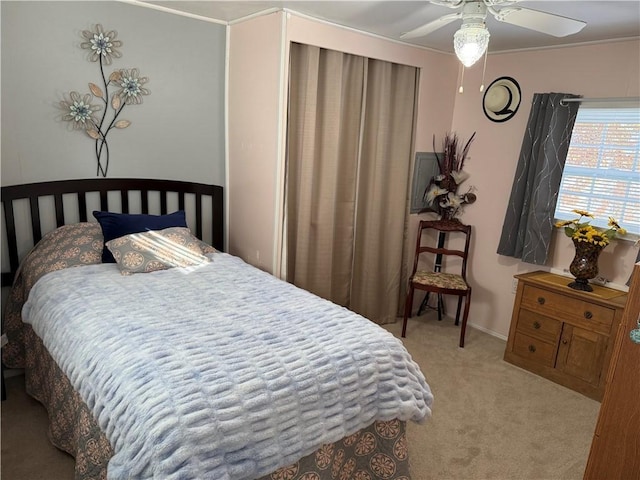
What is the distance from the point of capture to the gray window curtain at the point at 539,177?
10.8 feet

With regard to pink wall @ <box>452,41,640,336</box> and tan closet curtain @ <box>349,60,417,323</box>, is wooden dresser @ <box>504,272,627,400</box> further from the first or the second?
tan closet curtain @ <box>349,60,417,323</box>

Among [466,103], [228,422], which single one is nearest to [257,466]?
[228,422]

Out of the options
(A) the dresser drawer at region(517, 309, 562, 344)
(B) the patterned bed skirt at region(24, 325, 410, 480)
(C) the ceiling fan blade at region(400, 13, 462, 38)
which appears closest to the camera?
(B) the patterned bed skirt at region(24, 325, 410, 480)

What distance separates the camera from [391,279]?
3971mm

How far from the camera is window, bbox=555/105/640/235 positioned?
313cm

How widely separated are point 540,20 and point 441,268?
2.59 meters

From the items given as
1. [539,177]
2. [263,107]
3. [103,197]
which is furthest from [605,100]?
[103,197]

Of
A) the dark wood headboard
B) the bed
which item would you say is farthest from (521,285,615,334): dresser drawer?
the dark wood headboard

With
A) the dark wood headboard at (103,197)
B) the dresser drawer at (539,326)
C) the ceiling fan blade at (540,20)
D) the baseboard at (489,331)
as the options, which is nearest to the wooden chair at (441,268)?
the baseboard at (489,331)

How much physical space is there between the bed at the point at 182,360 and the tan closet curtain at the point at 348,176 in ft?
2.60

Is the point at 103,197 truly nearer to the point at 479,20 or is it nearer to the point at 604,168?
the point at 479,20

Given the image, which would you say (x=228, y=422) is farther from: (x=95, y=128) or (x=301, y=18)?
(x=301, y=18)

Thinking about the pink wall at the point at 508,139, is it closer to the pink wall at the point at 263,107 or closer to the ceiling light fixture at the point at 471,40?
the pink wall at the point at 263,107

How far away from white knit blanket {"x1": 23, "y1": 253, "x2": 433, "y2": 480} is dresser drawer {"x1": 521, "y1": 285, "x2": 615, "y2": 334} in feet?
5.05
